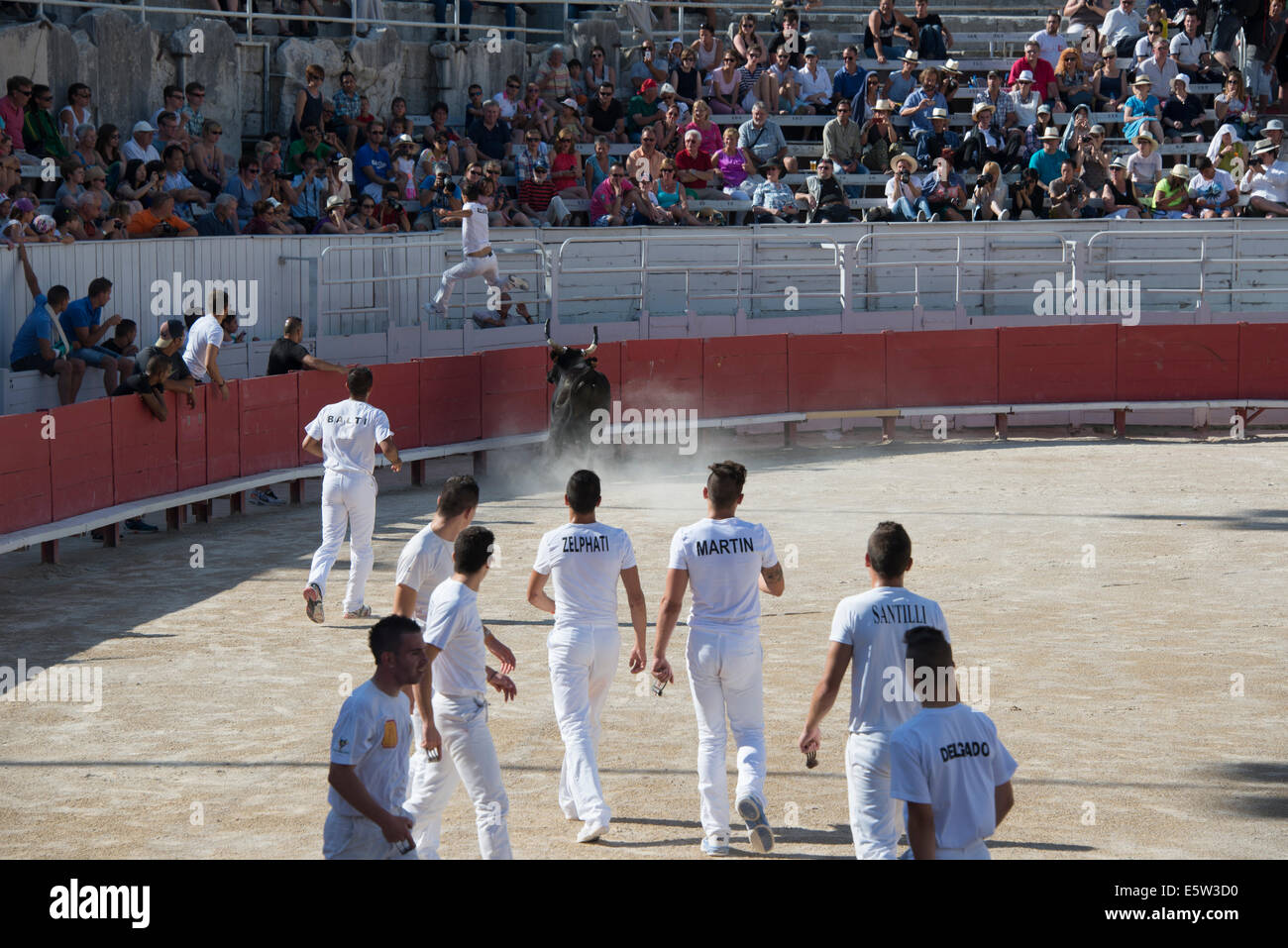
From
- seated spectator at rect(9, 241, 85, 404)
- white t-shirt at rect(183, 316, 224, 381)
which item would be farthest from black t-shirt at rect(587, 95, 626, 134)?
seated spectator at rect(9, 241, 85, 404)

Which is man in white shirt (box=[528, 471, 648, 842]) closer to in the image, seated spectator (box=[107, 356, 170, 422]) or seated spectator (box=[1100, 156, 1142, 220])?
seated spectator (box=[107, 356, 170, 422])

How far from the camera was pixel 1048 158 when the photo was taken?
2466cm

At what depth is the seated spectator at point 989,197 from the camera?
2403cm

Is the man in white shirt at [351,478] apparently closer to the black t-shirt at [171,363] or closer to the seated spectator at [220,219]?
the black t-shirt at [171,363]

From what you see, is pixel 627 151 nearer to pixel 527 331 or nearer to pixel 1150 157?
pixel 527 331

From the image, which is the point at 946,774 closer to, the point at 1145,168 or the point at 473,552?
the point at 473,552

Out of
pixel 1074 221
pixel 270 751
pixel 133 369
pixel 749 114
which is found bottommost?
pixel 270 751

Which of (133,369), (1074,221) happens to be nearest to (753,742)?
(133,369)

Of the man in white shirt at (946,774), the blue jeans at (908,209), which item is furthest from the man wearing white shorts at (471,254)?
the man in white shirt at (946,774)

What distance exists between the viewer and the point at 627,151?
2467 centimetres

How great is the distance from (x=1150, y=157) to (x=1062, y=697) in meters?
17.0

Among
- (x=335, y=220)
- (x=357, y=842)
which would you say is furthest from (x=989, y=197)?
(x=357, y=842)

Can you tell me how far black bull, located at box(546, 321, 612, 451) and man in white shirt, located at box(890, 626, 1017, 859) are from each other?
41.8 feet
